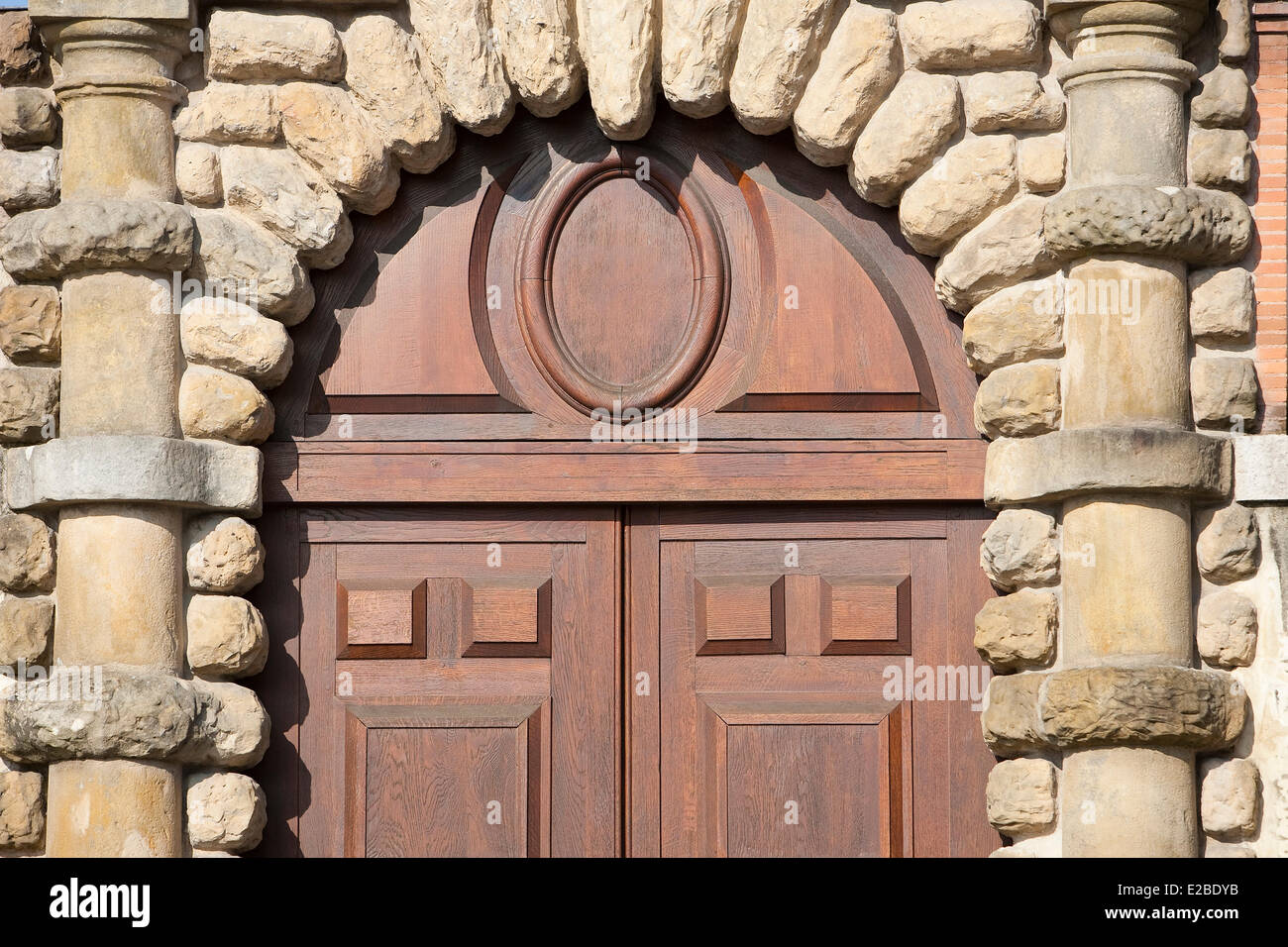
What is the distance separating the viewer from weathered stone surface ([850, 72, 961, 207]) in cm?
424

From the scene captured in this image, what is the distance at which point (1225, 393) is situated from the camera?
4160 mm

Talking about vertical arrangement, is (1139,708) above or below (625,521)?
below

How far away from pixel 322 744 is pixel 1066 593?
84.9 inches

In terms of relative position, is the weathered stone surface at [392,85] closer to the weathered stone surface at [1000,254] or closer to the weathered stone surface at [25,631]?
the weathered stone surface at [1000,254]

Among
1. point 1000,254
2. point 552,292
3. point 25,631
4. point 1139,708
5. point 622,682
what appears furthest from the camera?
point 552,292

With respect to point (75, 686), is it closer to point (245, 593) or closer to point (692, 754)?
point (245, 593)

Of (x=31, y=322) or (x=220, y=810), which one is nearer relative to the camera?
(x=220, y=810)

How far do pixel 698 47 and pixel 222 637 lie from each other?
2.13 meters

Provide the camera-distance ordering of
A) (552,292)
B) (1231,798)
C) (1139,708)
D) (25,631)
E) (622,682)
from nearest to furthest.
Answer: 1. (1139,708)
2. (1231,798)
3. (25,631)
4. (622,682)
5. (552,292)

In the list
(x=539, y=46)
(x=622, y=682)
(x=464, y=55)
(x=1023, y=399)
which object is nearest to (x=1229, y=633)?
(x=1023, y=399)

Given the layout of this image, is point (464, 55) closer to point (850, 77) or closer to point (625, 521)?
point (850, 77)

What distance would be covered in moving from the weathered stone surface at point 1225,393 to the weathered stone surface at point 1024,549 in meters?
0.52

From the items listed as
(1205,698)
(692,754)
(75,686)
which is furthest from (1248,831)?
(75,686)

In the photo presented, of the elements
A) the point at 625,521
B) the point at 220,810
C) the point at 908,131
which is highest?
the point at 908,131
